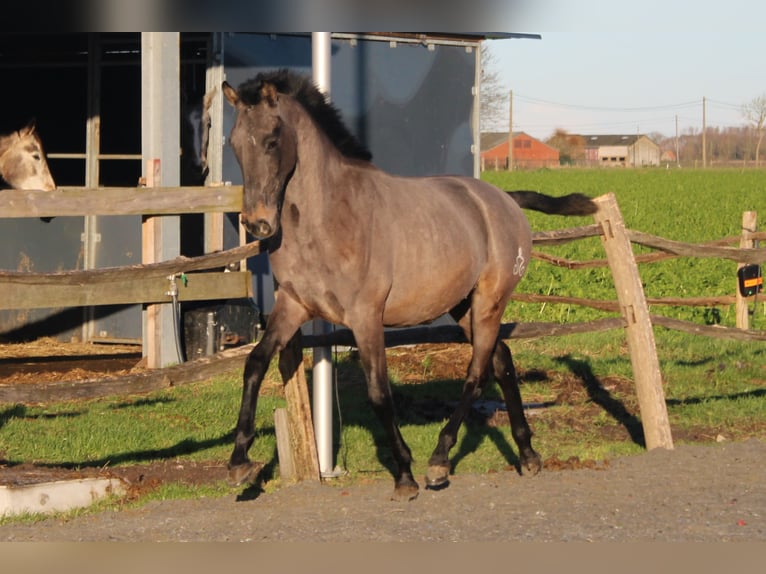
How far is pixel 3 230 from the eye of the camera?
13375 millimetres

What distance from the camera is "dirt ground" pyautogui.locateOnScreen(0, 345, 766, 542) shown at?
18.9 ft

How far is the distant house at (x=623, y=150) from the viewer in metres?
138

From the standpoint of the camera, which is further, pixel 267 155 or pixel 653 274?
pixel 653 274

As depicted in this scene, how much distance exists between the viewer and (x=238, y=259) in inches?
294

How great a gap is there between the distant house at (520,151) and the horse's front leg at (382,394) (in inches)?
4386

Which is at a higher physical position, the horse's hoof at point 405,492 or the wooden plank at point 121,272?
the wooden plank at point 121,272

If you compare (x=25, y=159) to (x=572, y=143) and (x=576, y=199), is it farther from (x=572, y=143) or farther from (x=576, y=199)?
(x=572, y=143)

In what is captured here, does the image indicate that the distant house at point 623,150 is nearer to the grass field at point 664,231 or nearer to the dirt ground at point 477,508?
the grass field at point 664,231

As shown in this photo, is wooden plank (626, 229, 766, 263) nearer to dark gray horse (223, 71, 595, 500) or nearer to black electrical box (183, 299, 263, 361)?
dark gray horse (223, 71, 595, 500)

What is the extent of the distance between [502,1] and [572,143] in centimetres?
13136

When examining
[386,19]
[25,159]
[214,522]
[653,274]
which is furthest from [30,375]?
[653,274]

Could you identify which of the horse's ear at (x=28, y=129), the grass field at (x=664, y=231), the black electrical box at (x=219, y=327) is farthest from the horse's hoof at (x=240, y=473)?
the grass field at (x=664, y=231)

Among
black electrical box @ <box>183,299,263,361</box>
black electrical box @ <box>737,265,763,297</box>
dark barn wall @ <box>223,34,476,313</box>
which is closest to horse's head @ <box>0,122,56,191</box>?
dark barn wall @ <box>223,34,476,313</box>

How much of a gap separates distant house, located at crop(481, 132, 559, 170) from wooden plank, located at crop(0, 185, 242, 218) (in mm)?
108407
